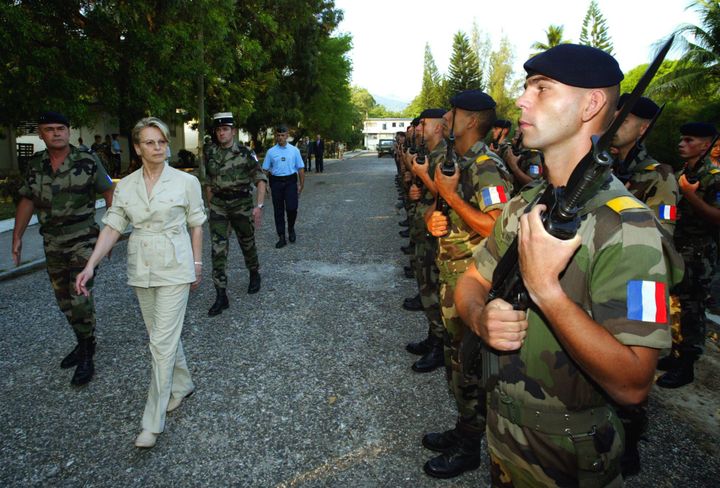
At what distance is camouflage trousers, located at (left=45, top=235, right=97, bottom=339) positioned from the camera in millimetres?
3932

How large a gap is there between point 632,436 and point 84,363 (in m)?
3.92

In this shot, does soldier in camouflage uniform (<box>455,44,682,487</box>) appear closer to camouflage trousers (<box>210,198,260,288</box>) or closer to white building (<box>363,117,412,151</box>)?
camouflage trousers (<box>210,198,260,288</box>)

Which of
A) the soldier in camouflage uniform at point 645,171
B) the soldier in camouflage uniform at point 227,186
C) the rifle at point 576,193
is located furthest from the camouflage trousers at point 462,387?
the soldier in camouflage uniform at point 227,186

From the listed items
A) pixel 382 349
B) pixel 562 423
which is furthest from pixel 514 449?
pixel 382 349

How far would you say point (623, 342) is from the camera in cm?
119

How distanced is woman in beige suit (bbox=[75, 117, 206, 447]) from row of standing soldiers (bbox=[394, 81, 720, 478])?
5.59ft

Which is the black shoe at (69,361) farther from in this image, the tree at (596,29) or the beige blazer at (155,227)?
the tree at (596,29)

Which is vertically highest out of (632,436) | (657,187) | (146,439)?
(657,187)

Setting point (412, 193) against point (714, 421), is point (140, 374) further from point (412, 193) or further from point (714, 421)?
point (714, 421)

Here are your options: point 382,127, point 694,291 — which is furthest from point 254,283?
point 382,127

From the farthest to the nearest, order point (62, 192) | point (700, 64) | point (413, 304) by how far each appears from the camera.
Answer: point (700, 64) < point (413, 304) < point (62, 192)

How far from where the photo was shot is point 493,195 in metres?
2.56

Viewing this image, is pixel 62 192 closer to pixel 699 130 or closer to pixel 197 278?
pixel 197 278

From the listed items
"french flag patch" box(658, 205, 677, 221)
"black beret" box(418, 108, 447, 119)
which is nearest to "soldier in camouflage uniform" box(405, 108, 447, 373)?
"black beret" box(418, 108, 447, 119)
